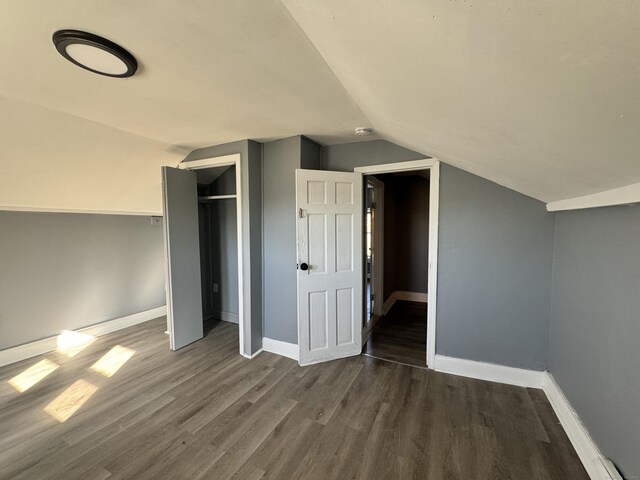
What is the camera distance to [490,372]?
2.32 m

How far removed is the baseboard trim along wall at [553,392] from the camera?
54.9 inches

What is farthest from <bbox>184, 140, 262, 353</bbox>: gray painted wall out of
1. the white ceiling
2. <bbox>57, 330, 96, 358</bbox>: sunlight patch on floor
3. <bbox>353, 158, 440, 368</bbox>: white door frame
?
<bbox>57, 330, 96, 358</bbox>: sunlight patch on floor

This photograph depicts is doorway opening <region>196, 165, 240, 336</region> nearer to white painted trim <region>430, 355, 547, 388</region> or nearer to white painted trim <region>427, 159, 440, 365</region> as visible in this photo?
white painted trim <region>427, 159, 440, 365</region>

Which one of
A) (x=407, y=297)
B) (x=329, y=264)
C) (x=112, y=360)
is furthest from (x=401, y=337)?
(x=112, y=360)

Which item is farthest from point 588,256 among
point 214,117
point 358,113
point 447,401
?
point 214,117

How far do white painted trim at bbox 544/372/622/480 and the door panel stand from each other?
3.50 m

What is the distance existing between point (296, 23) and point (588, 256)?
2140 mm

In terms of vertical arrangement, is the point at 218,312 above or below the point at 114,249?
below

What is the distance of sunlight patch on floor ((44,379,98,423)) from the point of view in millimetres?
1955

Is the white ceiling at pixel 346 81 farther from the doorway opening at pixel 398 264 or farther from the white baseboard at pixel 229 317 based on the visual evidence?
the white baseboard at pixel 229 317

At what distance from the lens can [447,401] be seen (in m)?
2.08

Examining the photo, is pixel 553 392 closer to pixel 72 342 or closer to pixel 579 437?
pixel 579 437

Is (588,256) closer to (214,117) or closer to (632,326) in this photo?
(632,326)

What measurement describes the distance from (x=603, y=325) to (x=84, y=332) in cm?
487
